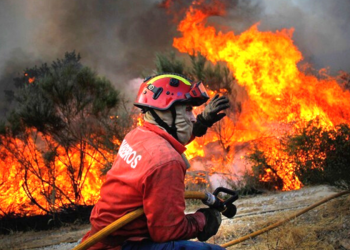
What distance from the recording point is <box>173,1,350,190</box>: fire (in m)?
10.8

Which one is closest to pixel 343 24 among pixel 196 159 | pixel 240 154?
pixel 240 154

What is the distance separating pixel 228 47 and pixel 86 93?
6.45 meters

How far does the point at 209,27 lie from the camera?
48.2 ft

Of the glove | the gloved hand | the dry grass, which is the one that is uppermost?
the gloved hand

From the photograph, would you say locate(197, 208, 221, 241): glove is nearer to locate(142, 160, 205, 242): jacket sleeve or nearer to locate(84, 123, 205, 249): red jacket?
locate(84, 123, 205, 249): red jacket

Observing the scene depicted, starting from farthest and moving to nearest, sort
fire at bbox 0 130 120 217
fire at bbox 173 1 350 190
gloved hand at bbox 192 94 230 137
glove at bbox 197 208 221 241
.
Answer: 1. fire at bbox 173 1 350 190
2. fire at bbox 0 130 120 217
3. gloved hand at bbox 192 94 230 137
4. glove at bbox 197 208 221 241

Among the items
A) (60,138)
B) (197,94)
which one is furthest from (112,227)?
(60,138)

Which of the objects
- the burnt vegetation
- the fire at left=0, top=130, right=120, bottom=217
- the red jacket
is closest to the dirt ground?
the red jacket

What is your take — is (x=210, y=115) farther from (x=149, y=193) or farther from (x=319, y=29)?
(x=319, y=29)

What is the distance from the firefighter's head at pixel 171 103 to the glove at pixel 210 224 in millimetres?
501

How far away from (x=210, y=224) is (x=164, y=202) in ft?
1.60

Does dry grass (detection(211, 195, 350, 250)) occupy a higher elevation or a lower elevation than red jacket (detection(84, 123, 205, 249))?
lower

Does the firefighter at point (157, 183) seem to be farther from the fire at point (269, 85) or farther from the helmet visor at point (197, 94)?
the fire at point (269, 85)

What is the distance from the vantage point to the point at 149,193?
162cm
